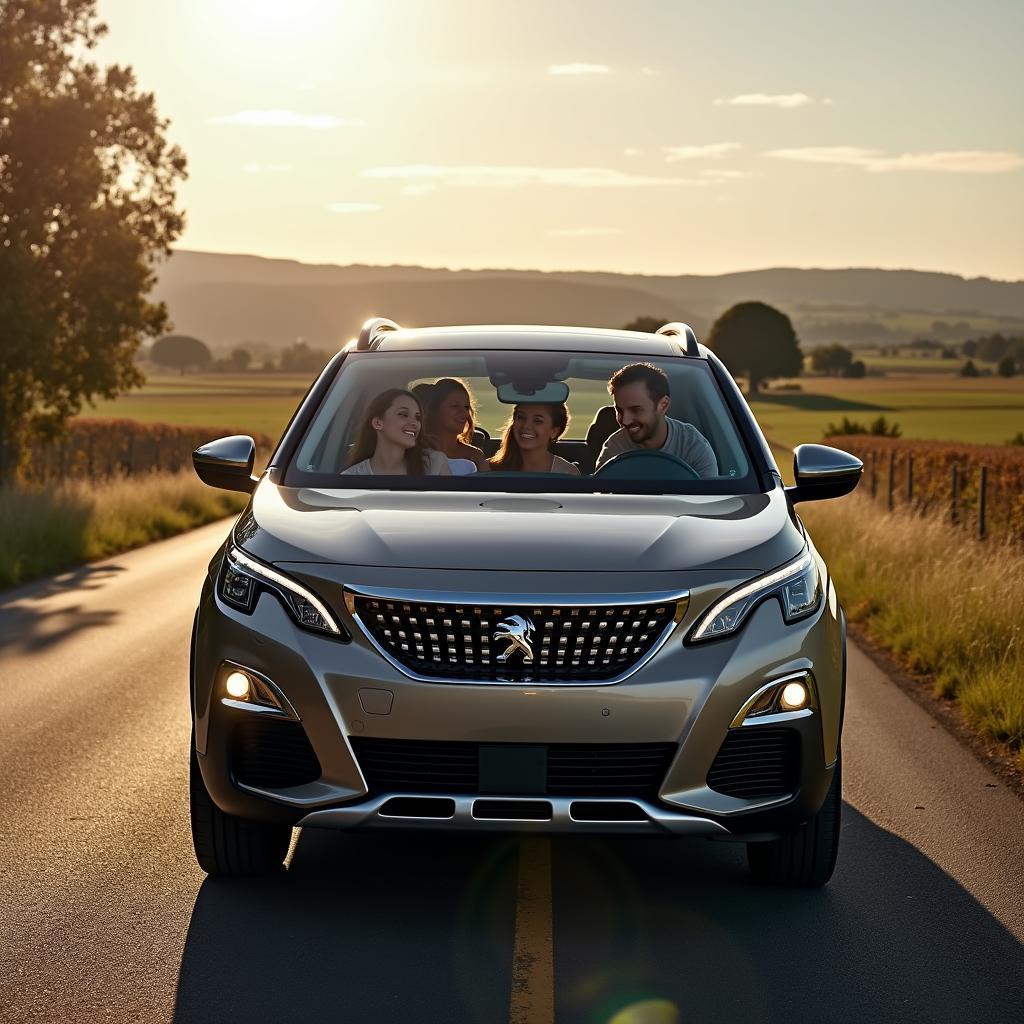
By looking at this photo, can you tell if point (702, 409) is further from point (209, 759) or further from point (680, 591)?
point (209, 759)

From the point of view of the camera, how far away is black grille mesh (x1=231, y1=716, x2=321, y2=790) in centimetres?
514

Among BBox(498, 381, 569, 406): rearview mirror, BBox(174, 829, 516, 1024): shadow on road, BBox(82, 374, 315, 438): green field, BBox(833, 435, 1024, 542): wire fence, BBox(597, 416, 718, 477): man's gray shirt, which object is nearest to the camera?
BBox(174, 829, 516, 1024): shadow on road

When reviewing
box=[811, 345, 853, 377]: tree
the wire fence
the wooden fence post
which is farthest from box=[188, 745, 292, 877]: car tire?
box=[811, 345, 853, 377]: tree

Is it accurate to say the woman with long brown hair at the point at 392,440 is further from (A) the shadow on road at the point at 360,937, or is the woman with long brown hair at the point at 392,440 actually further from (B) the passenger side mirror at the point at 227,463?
(A) the shadow on road at the point at 360,937

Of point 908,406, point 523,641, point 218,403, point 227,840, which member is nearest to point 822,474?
point 523,641

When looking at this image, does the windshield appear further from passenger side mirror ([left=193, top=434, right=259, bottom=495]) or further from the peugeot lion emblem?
the peugeot lion emblem

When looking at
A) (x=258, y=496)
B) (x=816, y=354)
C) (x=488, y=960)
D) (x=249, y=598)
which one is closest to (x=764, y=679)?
(x=488, y=960)

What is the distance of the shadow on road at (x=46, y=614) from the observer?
1229 centimetres

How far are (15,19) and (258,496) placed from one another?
26311mm

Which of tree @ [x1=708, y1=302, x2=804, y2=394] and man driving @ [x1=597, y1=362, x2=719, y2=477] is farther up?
man driving @ [x1=597, y1=362, x2=719, y2=477]

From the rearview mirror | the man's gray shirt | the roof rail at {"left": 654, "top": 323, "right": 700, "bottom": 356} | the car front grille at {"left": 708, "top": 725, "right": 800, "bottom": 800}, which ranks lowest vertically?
the car front grille at {"left": 708, "top": 725, "right": 800, "bottom": 800}

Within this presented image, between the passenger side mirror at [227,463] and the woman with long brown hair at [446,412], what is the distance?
844 millimetres

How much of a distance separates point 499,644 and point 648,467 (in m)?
1.59

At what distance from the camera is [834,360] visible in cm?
15800
